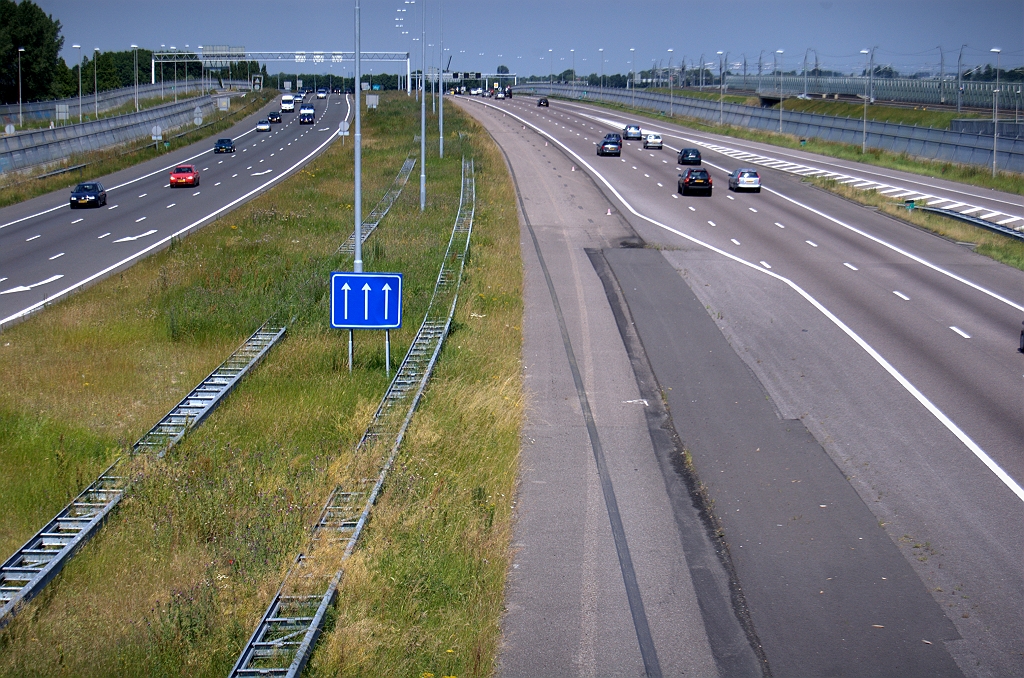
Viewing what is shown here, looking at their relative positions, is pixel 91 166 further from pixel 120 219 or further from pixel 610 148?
pixel 610 148

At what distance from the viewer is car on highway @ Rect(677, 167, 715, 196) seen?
45000mm

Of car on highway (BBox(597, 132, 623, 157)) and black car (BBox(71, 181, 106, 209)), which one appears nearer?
black car (BBox(71, 181, 106, 209))

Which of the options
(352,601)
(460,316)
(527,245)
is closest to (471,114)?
(527,245)

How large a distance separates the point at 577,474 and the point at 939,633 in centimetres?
518

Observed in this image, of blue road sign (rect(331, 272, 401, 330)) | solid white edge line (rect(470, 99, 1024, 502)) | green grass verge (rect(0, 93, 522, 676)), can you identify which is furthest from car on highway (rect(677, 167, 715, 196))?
blue road sign (rect(331, 272, 401, 330))

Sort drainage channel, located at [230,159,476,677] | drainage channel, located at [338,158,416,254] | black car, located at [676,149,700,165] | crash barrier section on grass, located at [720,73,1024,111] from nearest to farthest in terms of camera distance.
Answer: drainage channel, located at [230,159,476,677] → drainage channel, located at [338,158,416,254] → black car, located at [676,149,700,165] → crash barrier section on grass, located at [720,73,1024,111]

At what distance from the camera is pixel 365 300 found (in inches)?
655

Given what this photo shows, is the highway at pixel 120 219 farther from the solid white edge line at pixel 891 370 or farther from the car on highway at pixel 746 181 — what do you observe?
the car on highway at pixel 746 181

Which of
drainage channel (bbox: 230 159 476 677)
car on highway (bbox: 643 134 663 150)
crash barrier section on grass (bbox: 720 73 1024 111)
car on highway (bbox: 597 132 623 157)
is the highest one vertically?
crash barrier section on grass (bbox: 720 73 1024 111)

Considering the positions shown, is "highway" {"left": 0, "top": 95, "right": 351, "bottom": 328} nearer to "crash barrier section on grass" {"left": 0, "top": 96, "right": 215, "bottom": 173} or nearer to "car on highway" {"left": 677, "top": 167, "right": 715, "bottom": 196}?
"crash barrier section on grass" {"left": 0, "top": 96, "right": 215, "bottom": 173}

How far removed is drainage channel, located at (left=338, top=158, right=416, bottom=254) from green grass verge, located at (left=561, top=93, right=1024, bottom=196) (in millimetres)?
28321

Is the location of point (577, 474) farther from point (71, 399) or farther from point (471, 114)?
point (471, 114)

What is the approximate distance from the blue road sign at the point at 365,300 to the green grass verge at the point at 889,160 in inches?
1620

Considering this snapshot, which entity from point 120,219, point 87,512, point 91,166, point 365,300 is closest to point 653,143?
point 91,166
